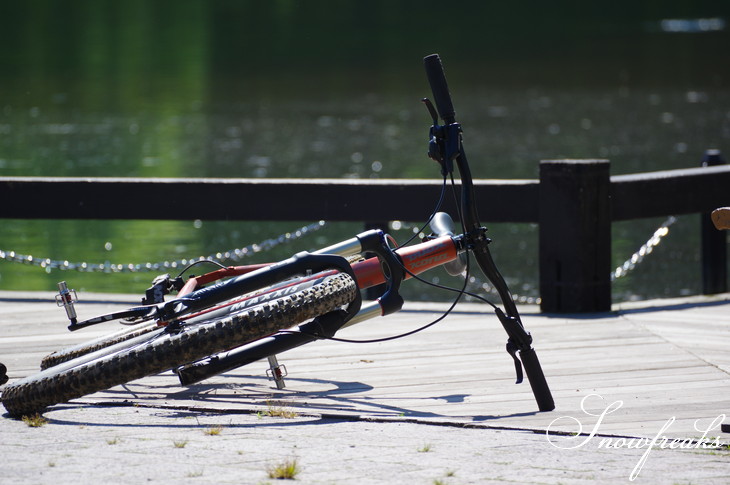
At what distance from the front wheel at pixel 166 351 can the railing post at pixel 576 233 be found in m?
2.97

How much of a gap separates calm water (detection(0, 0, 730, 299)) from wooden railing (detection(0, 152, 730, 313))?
228 millimetres

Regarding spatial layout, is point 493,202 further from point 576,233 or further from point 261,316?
point 261,316

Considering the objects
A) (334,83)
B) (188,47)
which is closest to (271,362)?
(334,83)

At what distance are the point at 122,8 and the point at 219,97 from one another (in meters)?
56.2

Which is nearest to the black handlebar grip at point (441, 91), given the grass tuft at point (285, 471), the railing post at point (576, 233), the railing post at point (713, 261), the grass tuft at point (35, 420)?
the grass tuft at point (285, 471)

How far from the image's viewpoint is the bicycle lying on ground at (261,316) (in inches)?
191

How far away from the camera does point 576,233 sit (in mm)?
7645

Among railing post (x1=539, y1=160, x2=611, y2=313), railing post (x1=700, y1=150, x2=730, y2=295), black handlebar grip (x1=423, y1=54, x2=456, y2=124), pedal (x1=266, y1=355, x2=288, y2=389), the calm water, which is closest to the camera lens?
black handlebar grip (x1=423, y1=54, x2=456, y2=124)

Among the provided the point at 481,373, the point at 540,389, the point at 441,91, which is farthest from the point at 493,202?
the point at 540,389

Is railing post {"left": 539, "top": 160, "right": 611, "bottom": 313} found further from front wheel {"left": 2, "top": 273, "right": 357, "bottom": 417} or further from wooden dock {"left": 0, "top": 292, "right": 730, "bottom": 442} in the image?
front wheel {"left": 2, "top": 273, "right": 357, "bottom": 417}

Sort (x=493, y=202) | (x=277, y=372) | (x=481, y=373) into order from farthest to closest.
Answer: (x=493, y=202) → (x=481, y=373) → (x=277, y=372)

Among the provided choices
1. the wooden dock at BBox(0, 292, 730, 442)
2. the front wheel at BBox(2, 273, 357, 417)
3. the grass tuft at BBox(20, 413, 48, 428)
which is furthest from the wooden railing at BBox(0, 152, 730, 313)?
the grass tuft at BBox(20, 413, 48, 428)

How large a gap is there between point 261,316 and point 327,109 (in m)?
37.2

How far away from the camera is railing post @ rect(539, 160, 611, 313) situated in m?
7.62
